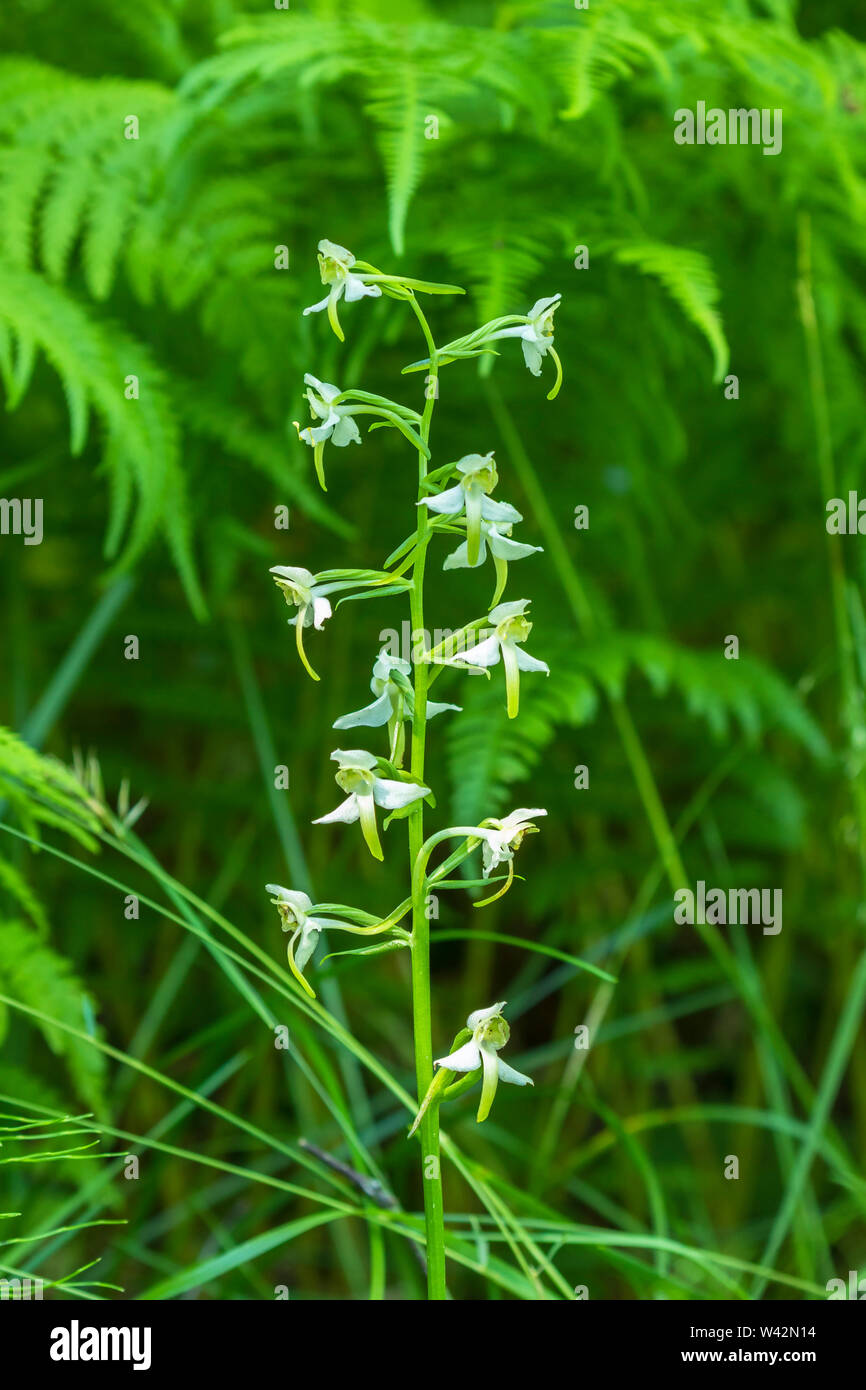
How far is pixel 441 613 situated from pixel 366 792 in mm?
1278

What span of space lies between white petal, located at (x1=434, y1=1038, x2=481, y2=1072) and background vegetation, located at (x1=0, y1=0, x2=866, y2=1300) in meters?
0.30

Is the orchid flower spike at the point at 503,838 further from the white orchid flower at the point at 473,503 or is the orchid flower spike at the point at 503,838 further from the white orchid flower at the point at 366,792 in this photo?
the white orchid flower at the point at 473,503

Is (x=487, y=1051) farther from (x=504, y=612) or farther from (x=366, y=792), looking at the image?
(x=504, y=612)

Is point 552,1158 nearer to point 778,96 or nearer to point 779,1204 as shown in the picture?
point 779,1204

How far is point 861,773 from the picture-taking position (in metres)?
1.56

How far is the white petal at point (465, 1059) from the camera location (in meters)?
0.72

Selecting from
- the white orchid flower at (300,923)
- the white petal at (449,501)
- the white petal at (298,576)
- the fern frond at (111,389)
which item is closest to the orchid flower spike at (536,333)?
the white petal at (449,501)

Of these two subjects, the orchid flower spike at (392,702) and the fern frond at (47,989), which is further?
the fern frond at (47,989)

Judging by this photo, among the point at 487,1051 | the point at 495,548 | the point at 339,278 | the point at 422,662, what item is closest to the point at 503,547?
the point at 495,548

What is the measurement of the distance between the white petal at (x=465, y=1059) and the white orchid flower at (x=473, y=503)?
0.32m

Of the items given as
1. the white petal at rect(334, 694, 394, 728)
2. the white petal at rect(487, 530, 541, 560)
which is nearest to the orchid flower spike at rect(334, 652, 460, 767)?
the white petal at rect(334, 694, 394, 728)

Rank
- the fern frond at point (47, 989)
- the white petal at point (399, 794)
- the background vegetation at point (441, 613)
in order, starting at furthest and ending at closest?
the background vegetation at point (441, 613), the fern frond at point (47, 989), the white petal at point (399, 794)

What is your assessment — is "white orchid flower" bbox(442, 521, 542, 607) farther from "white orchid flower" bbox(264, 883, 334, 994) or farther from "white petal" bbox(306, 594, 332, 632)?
"white orchid flower" bbox(264, 883, 334, 994)

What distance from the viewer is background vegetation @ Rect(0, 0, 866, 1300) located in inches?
56.6
